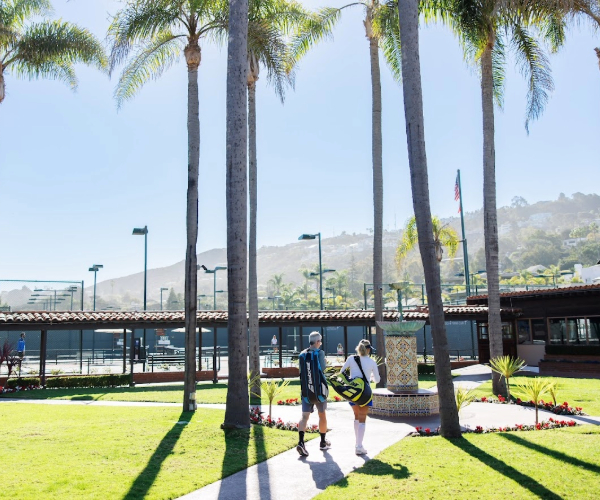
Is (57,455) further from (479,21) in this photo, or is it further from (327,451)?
(479,21)

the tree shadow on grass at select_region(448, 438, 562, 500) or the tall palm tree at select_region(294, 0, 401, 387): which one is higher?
the tall palm tree at select_region(294, 0, 401, 387)

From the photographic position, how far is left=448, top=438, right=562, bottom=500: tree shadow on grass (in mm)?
5754

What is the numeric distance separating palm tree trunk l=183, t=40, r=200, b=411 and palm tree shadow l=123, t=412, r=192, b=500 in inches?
102

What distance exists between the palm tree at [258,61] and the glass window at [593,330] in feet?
43.8

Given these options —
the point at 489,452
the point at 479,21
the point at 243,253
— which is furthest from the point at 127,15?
the point at 489,452

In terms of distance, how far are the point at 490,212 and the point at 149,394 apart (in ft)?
39.5

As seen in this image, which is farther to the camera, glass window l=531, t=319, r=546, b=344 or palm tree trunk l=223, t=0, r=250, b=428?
glass window l=531, t=319, r=546, b=344

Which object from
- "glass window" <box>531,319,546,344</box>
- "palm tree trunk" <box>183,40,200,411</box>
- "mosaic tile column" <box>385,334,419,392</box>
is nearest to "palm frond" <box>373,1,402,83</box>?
"palm tree trunk" <box>183,40,200,411</box>

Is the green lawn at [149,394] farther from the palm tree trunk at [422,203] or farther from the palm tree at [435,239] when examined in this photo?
the palm tree at [435,239]

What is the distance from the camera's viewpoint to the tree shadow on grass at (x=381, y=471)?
6.46 m

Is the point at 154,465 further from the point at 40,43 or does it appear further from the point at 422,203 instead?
the point at 40,43

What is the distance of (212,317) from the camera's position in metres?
21.9

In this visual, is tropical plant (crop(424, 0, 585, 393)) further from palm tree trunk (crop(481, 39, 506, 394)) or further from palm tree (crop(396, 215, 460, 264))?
palm tree (crop(396, 215, 460, 264))

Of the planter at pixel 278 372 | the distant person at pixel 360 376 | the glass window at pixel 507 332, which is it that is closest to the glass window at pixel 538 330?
the glass window at pixel 507 332
